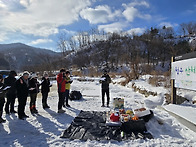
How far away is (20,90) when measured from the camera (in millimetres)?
3980

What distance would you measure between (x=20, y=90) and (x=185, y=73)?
5.21 metres

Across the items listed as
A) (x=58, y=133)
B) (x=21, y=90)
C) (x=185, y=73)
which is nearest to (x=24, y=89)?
(x=21, y=90)

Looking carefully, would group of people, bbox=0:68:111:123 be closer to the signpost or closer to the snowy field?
the snowy field

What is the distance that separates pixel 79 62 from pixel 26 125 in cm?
3584

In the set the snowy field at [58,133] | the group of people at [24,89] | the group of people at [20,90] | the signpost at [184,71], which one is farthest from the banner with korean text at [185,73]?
the group of people at [20,90]

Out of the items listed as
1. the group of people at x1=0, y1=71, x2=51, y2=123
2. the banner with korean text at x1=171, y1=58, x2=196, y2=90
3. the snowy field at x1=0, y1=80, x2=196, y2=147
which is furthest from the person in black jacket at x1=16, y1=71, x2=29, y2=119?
the banner with korean text at x1=171, y1=58, x2=196, y2=90

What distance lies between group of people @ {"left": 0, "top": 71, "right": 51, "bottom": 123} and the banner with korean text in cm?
488

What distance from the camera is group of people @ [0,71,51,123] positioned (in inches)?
156

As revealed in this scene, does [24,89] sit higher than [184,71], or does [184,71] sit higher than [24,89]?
[184,71]

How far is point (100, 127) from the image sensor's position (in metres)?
3.54

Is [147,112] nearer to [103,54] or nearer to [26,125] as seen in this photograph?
[26,125]

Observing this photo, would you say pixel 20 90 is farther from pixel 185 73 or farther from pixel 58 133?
pixel 185 73

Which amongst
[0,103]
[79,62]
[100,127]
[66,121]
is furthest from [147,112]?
[79,62]

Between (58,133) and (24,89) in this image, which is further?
(24,89)
